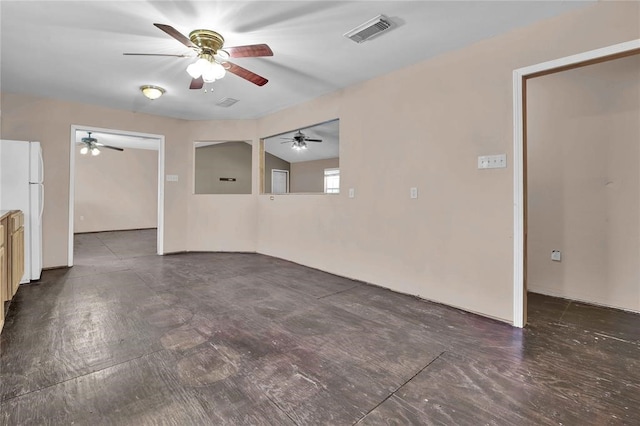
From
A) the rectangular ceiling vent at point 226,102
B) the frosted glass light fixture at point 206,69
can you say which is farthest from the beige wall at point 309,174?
the frosted glass light fixture at point 206,69

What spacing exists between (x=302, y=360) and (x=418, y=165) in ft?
7.37

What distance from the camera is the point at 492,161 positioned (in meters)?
2.67

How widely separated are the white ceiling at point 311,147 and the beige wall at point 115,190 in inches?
150

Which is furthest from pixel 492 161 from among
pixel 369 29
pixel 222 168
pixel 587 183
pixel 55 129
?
pixel 222 168

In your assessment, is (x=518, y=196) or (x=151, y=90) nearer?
(x=518, y=196)

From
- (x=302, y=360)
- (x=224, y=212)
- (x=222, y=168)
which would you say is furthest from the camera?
(x=222, y=168)

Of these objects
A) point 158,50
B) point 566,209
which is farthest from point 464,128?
point 158,50

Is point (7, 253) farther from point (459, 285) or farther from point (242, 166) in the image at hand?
point (242, 166)

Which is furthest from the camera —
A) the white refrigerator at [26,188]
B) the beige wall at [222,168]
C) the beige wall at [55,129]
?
the beige wall at [222,168]

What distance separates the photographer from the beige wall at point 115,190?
318 inches

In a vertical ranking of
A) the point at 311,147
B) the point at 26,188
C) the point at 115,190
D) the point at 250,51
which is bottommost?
the point at 26,188

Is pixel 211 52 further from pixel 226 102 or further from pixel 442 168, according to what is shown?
pixel 442 168

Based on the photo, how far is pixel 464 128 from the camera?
2855 millimetres

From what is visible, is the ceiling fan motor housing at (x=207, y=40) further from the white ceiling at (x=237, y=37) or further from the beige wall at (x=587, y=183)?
the beige wall at (x=587, y=183)
